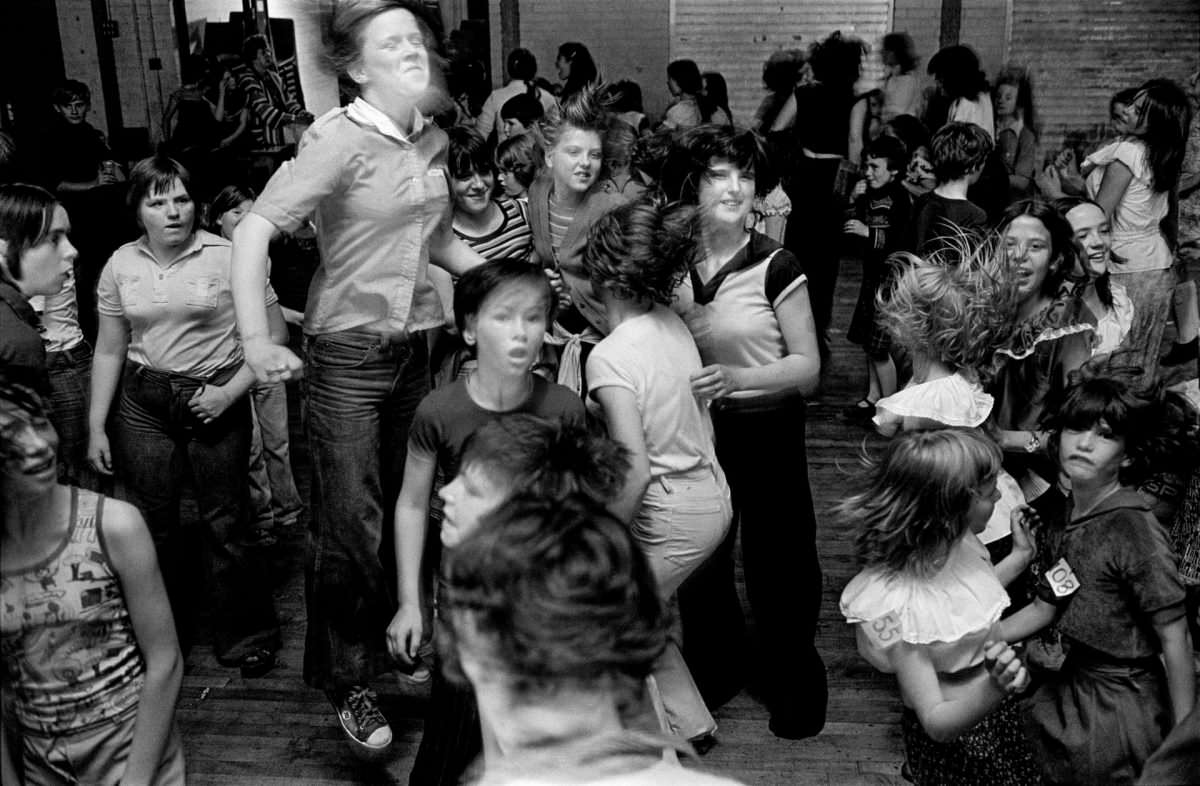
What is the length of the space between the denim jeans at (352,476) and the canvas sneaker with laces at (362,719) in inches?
1.7

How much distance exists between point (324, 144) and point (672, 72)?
20.8ft

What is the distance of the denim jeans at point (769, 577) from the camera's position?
9.67 ft

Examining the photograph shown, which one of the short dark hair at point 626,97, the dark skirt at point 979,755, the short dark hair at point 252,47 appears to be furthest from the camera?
the short dark hair at point 252,47

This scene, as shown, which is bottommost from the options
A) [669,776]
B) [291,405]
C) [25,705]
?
[291,405]

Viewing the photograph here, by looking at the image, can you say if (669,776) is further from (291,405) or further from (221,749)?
(291,405)

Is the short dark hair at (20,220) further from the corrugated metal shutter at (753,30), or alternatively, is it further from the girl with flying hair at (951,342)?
the corrugated metal shutter at (753,30)

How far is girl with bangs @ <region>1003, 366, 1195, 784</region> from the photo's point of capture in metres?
2.33

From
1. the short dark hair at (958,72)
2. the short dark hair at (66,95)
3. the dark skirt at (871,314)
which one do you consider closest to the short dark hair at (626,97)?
the short dark hair at (958,72)

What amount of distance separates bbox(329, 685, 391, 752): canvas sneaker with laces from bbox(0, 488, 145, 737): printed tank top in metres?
1.01

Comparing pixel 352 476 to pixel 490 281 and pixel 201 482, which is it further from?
pixel 201 482

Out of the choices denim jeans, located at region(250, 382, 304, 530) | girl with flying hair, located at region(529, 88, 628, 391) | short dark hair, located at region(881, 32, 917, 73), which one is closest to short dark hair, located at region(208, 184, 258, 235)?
denim jeans, located at region(250, 382, 304, 530)

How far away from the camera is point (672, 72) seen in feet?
27.6

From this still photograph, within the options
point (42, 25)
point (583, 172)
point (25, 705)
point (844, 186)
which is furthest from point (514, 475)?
point (42, 25)

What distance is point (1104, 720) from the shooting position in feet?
8.04
